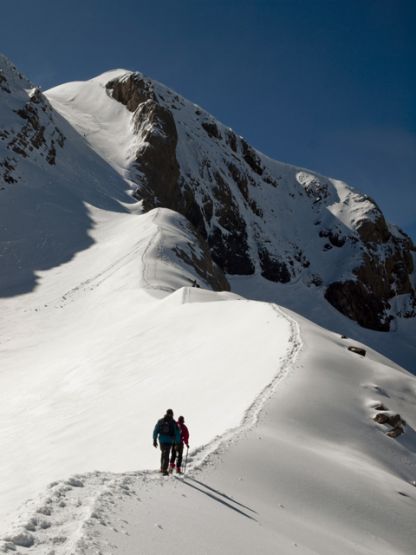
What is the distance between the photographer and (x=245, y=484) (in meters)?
9.23

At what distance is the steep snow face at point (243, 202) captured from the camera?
2963 inches

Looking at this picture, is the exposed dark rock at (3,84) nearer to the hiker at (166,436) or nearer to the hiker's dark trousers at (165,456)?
the hiker at (166,436)

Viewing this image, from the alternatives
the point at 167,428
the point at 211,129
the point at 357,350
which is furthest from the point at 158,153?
the point at 167,428

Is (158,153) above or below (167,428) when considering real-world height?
above

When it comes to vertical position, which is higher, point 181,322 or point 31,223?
point 31,223

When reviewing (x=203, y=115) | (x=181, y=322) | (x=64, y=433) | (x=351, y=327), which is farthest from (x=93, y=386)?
(x=203, y=115)

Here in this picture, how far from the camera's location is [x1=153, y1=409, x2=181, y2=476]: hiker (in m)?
9.44

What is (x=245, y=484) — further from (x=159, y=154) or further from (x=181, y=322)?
(x=159, y=154)

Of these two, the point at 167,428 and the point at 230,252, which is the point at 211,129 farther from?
the point at 167,428

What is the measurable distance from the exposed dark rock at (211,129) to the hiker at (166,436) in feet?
278

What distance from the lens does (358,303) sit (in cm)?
8525

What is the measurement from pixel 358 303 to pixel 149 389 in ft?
237

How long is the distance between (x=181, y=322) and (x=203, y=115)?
243 feet

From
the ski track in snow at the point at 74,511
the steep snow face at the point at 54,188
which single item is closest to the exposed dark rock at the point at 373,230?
the steep snow face at the point at 54,188
